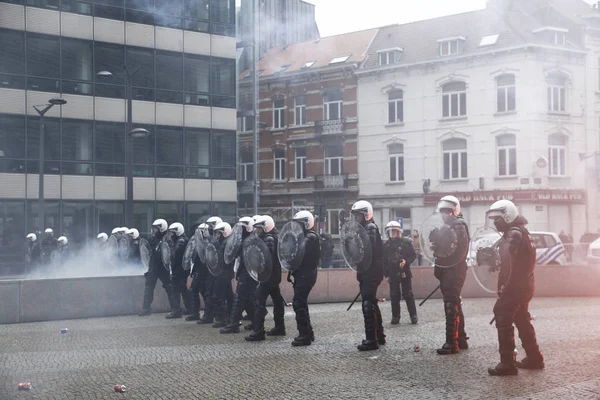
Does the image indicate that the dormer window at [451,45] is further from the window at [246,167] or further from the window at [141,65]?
the window at [141,65]

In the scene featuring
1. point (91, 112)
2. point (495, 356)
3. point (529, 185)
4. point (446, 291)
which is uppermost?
point (91, 112)

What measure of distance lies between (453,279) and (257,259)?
326cm

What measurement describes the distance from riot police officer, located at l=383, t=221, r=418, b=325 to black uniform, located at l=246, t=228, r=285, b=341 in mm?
2403

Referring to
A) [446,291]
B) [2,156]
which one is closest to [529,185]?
[2,156]

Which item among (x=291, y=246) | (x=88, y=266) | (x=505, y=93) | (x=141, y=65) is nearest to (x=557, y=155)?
(x=505, y=93)

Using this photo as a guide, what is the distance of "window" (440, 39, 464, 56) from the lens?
33.4 metres

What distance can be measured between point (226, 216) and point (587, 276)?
14.0m

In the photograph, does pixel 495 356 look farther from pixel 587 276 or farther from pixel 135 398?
pixel 587 276

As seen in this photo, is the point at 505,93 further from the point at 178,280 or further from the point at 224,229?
the point at 224,229

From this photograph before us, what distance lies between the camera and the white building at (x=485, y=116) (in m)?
29.1

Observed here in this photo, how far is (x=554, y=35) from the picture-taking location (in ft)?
93.9

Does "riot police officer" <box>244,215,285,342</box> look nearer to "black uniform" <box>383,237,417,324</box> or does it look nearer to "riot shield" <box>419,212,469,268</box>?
"black uniform" <box>383,237,417,324</box>

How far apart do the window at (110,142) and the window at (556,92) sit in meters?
16.5

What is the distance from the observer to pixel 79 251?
23484 mm
